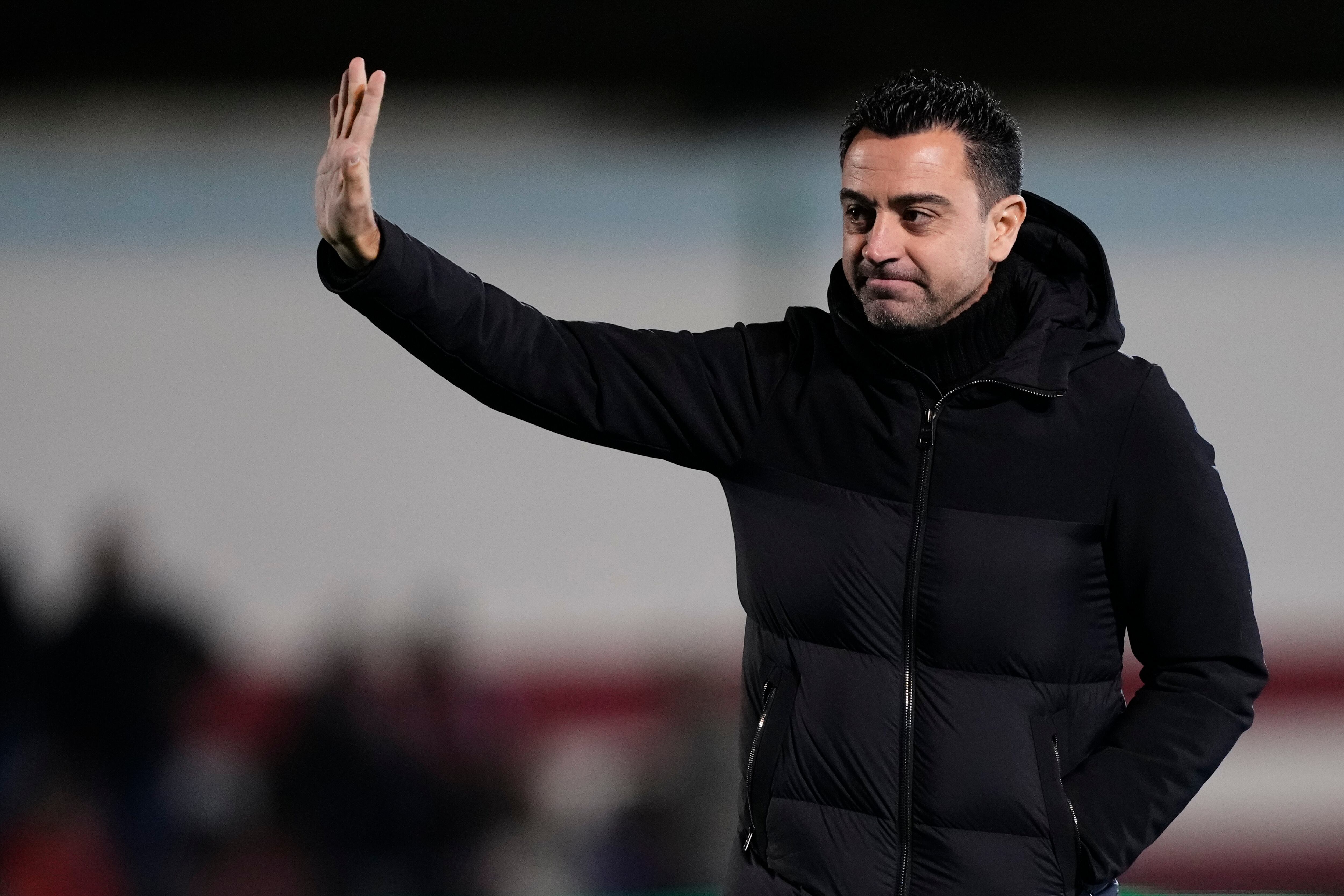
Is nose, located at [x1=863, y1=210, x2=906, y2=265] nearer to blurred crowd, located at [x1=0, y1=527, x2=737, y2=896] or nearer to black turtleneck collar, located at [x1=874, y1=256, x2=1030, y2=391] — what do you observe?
black turtleneck collar, located at [x1=874, y1=256, x2=1030, y2=391]

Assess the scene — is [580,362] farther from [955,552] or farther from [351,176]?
[955,552]

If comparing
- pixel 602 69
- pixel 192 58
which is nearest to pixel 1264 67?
pixel 602 69

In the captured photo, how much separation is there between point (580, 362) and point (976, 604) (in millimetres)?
416

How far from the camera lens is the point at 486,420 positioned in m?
2.94

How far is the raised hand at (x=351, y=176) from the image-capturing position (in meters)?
1.08

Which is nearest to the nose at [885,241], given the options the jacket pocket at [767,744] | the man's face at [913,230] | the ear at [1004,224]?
the man's face at [913,230]

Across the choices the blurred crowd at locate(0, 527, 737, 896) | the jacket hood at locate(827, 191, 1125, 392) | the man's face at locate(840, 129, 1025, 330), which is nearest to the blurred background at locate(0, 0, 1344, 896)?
the blurred crowd at locate(0, 527, 737, 896)

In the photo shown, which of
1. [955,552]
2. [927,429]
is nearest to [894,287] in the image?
[927,429]

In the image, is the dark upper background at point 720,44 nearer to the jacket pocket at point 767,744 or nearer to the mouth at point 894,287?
the mouth at point 894,287

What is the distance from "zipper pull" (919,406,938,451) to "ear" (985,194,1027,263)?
0.54 feet

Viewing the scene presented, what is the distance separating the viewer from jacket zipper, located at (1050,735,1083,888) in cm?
117

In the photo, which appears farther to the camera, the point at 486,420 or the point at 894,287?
the point at 486,420

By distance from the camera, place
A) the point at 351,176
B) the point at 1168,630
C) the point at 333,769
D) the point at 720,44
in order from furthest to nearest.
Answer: the point at 333,769 → the point at 720,44 → the point at 1168,630 → the point at 351,176

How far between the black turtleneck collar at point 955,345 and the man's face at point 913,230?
1 centimetres
